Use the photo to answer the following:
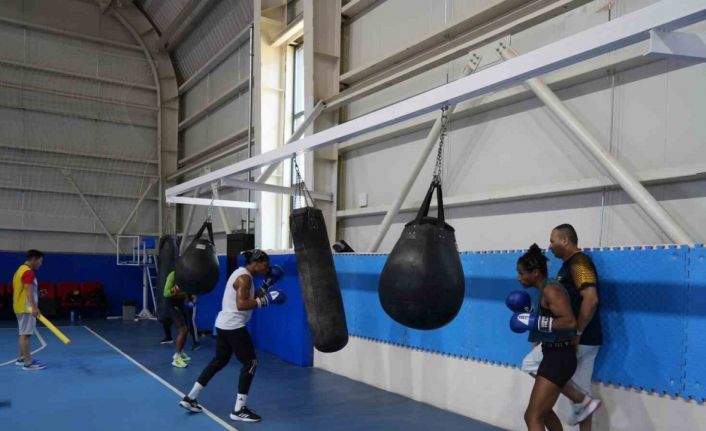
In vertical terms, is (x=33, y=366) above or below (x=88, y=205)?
below

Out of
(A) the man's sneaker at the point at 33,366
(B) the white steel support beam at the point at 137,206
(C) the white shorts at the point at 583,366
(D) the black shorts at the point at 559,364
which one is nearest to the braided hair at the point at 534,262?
(D) the black shorts at the point at 559,364

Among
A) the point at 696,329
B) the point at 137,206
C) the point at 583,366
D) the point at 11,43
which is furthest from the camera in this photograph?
the point at 137,206

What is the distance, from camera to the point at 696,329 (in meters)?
3.54

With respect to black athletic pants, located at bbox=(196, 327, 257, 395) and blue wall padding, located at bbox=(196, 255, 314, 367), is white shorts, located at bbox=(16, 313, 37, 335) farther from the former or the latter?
black athletic pants, located at bbox=(196, 327, 257, 395)

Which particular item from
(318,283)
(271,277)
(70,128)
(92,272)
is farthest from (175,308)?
(70,128)

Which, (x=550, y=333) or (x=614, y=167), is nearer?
(x=550, y=333)

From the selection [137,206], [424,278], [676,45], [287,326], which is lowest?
[287,326]

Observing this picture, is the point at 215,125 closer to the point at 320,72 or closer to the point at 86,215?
the point at 86,215

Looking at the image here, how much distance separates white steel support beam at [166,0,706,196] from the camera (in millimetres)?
2596

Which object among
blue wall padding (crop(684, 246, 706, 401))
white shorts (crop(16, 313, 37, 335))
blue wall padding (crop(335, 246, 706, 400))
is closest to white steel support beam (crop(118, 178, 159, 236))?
white shorts (crop(16, 313, 37, 335))

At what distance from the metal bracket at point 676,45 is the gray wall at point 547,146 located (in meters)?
1.56

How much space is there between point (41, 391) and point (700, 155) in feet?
21.7

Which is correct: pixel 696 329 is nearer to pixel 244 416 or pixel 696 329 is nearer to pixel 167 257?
pixel 244 416

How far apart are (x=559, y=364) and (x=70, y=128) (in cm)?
1367
